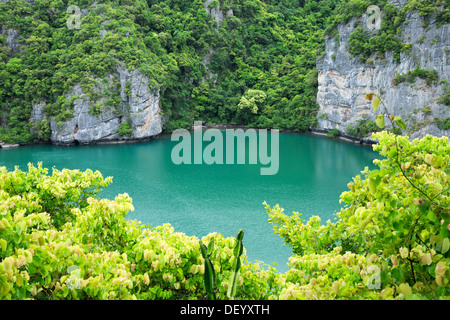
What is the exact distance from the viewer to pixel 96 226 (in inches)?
141

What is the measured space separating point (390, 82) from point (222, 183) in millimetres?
13660

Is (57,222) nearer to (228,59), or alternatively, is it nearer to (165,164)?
(165,164)

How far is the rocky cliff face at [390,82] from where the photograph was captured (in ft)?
66.4

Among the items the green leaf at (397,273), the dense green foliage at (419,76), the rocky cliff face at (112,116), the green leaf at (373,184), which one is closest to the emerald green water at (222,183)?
the rocky cliff face at (112,116)

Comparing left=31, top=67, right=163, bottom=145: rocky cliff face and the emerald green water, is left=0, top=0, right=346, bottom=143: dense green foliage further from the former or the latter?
the emerald green water

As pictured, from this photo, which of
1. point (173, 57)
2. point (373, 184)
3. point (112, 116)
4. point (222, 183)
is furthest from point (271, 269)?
point (173, 57)

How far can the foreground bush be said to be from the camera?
1858mm

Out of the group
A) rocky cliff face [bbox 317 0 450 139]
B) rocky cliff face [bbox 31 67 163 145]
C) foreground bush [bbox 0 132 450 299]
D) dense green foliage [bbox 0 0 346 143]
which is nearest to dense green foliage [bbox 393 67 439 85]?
rocky cliff face [bbox 317 0 450 139]

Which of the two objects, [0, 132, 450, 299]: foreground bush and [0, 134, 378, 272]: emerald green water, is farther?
[0, 134, 378, 272]: emerald green water

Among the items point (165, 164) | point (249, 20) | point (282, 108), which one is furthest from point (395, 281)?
point (249, 20)

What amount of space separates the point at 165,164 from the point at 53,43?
51.1 feet

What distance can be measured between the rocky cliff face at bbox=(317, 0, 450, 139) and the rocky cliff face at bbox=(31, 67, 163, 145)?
1274 cm

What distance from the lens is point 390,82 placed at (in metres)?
22.5

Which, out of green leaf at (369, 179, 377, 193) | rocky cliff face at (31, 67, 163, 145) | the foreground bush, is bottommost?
the foreground bush
